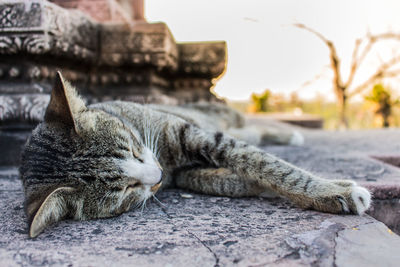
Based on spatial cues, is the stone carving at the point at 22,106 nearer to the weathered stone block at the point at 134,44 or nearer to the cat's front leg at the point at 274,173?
the weathered stone block at the point at 134,44

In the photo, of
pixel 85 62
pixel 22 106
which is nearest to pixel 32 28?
pixel 22 106

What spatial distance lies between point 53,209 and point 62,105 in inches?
16.0

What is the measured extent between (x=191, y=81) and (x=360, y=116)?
1118 centimetres

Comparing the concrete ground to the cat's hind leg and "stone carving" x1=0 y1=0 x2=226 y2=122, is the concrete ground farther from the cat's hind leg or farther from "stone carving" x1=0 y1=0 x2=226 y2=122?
"stone carving" x1=0 y1=0 x2=226 y2=122

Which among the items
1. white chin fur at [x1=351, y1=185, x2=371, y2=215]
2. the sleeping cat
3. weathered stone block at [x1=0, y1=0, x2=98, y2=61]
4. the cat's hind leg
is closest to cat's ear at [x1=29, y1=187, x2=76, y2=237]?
the sleeping cat

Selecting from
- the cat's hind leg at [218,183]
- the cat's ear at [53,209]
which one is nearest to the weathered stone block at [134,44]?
the cat's hind leg at [218,183]

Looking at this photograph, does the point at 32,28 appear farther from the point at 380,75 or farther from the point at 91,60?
the point at 380,75

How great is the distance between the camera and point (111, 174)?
1274 mm

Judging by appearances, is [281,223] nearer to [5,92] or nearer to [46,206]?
[46,206]

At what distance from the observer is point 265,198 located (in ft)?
4.92

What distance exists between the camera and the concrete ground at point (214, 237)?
2.94 ft

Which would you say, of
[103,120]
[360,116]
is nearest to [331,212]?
[103,120]

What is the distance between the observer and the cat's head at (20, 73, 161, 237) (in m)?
1.21

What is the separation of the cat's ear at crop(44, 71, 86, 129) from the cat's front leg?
647 mm
